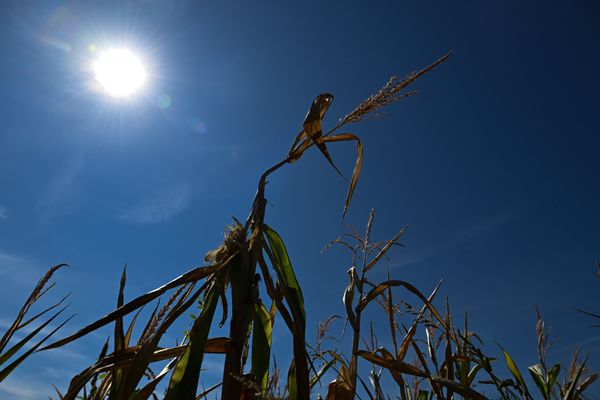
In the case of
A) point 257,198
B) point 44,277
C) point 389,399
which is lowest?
point 389,399

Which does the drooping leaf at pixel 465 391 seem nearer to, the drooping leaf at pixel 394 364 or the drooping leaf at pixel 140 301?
the drooping leaf at pixel 394 364

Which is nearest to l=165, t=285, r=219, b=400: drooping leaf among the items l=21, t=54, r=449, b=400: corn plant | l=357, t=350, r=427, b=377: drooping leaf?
l=21, t=54, r=449, b=400: corn plant

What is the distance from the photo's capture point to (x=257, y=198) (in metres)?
1.50

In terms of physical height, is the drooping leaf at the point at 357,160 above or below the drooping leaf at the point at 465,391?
above

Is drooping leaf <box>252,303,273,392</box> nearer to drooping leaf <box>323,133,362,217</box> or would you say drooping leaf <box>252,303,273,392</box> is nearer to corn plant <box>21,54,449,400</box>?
corn plant <box>21,54,449,400</box>

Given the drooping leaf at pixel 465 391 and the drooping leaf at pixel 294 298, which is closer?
the drooping leaf at pixel 294 298

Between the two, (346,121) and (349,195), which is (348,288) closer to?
(349,195)

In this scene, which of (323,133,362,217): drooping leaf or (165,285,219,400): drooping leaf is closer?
(165,285,219,400): drooping leaf

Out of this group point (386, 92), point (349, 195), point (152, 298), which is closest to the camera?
point (152, 298)

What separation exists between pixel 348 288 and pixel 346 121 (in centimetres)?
81

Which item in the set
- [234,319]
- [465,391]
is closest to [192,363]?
[234,319]

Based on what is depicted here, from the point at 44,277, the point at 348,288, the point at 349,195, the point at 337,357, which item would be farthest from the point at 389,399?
the point at 44,277

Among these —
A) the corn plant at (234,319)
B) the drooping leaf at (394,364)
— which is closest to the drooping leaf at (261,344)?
the corn plant at (234,319)

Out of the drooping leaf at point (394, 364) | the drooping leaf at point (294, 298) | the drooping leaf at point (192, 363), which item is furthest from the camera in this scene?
the drooping leaf at point (394, 364)
